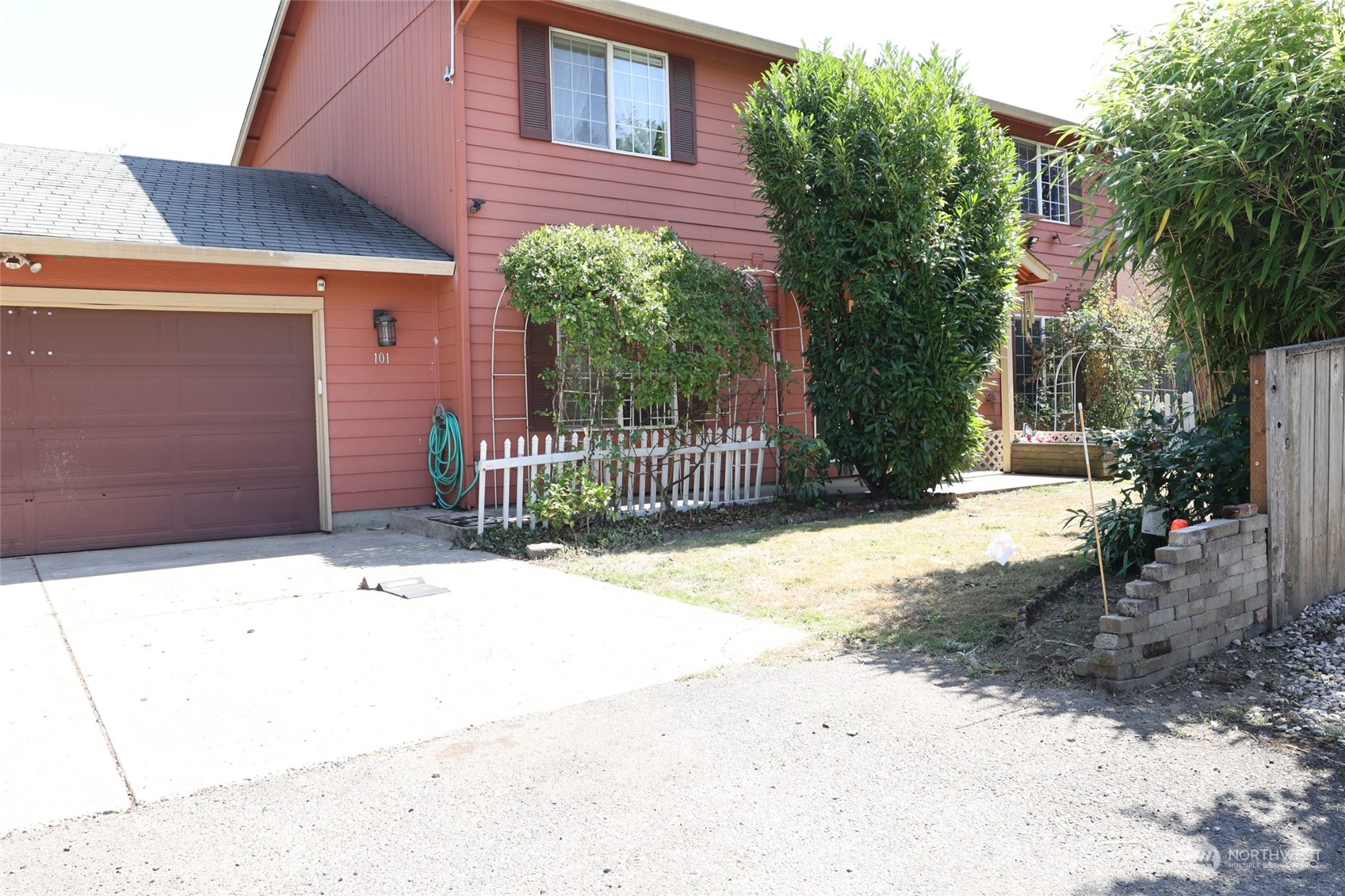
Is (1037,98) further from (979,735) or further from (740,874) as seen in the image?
(740,874)

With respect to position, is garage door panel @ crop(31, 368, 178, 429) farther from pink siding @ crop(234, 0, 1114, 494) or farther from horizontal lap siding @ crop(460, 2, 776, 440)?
horizontal lap siding @ crop(460, 2, 776, 440)

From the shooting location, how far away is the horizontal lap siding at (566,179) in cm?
901

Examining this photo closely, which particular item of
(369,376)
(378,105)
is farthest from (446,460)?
(378,105)

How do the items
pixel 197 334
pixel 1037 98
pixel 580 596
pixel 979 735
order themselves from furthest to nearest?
pixel 1037 98 → pixel 197 334 → pixel 580 596 → pixel 979 735

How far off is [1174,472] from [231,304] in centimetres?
773

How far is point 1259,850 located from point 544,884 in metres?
1.88

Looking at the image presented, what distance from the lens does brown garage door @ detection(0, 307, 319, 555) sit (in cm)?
768

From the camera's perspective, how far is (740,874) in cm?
239

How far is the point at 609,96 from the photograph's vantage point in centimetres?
990

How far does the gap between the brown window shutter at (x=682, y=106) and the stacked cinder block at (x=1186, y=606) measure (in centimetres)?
769

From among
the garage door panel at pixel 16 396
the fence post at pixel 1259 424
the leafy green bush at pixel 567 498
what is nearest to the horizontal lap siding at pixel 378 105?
the leafy green bush at pixel 567 498

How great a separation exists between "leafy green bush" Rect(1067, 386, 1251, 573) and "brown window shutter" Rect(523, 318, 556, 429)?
5.31 metres

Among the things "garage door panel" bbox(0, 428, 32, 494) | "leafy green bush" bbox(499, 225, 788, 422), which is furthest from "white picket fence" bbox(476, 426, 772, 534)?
"garage door panel" bbox(0, 428, 32, 494)

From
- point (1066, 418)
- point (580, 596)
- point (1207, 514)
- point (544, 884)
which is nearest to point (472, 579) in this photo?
point (580, 596)
